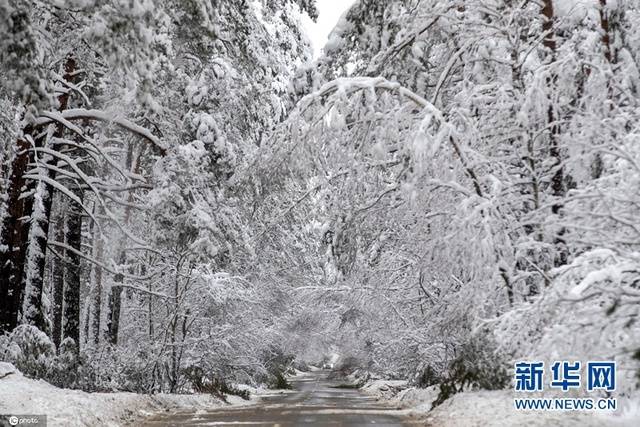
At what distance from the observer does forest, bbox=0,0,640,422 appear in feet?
26.0

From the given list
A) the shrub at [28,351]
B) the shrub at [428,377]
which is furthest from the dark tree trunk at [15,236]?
the shrub at [428,377]

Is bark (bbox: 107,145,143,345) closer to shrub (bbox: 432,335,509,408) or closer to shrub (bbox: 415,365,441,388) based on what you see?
shrub (bbox: 415,365,441,388)

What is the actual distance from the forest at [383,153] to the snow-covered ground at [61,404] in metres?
1.08

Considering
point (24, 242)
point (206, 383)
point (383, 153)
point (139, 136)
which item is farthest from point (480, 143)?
point (206, 383)

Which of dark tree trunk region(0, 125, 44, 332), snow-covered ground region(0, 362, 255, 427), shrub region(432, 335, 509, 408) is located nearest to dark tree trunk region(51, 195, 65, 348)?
dark tree trunk region(0, 125, 44, 332)

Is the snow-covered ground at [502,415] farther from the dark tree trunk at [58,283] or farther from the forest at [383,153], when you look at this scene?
the dark tree trunk at [58,283]

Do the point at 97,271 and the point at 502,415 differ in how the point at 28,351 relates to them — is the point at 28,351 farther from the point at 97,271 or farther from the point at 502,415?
the point at 97,271

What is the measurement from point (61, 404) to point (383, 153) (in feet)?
22.3

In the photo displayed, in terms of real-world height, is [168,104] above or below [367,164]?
above

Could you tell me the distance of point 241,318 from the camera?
27.0m

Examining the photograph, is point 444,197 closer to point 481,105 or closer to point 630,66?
point 481,105

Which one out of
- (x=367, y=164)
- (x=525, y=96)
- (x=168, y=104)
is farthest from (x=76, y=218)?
(x=525, y=96)

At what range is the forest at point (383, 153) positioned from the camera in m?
7.93

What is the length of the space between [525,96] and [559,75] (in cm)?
62
